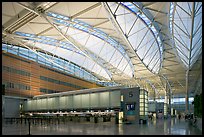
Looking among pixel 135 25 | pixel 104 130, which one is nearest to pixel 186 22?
pixel 135 25

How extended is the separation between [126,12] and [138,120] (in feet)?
53.3

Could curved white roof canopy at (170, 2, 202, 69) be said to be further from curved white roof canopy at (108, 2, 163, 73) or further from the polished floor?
the polished floor

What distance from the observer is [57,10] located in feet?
107

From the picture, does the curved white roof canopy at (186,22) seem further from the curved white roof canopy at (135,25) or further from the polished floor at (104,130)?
the polished floor at (104,130)

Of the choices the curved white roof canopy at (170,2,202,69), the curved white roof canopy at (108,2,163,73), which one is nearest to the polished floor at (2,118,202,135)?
the curved white roof canopy at (170,2,202,69)

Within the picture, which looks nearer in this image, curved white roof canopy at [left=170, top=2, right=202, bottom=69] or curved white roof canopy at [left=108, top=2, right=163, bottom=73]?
curved white roof canopy at [left=170, top=2, right=202, bottom=69]

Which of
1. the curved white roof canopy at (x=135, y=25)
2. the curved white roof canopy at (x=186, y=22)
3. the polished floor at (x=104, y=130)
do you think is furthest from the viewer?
the curved white roof canopy at (x=135, y=25)

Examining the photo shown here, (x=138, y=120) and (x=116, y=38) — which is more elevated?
(x=116, y=38)

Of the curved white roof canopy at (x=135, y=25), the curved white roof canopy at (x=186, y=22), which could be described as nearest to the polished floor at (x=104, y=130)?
the curved white roof canopy at (x=186, y=22)

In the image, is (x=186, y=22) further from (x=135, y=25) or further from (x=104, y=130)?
(x=104, y=130)

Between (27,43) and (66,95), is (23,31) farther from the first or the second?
(66,95)

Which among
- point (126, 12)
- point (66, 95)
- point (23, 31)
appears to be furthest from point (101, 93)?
point (23, 31)

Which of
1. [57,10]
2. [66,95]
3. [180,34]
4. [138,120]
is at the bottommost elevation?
[138,120]

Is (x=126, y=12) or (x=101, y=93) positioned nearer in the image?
(x=126, y=12)
